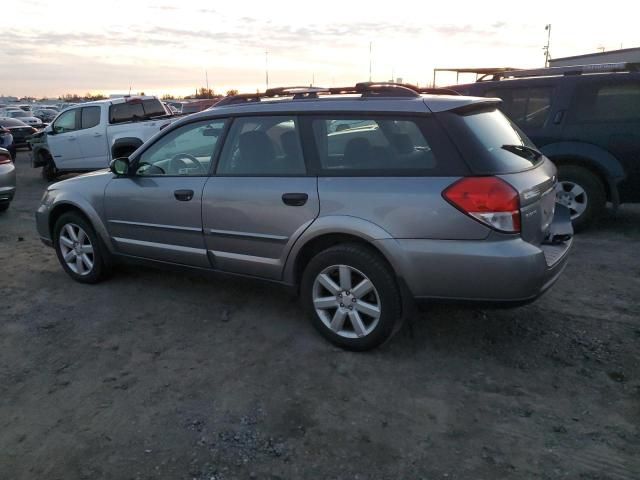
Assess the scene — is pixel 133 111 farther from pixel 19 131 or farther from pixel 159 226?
pixel 19 131

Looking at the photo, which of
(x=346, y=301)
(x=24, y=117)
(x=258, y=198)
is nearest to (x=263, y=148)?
(x=258, y=198)

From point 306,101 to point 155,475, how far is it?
8.34 feet

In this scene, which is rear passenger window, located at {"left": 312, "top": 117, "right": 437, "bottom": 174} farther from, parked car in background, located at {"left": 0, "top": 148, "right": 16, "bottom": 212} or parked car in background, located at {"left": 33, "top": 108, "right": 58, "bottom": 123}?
parked car in background, located at {"left": 33, "top": 108, "right": 58, "bottom": 123}

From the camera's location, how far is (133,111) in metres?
11.7

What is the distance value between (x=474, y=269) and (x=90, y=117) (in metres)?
10.8

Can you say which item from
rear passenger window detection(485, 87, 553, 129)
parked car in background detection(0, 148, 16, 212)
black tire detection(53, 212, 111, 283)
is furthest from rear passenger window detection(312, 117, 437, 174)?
parked car in background detection(0, 148, 16, 212)

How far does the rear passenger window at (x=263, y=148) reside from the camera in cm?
377

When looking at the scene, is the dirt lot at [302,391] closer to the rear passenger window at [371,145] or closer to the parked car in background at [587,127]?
the rear passenger window at [371,145]

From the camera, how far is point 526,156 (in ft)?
12.0

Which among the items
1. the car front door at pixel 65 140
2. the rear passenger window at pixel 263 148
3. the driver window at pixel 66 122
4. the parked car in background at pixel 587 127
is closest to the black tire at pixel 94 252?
the rear passenger window at pixel 263 148

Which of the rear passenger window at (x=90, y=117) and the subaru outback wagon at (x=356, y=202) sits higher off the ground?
the rear passenger window at (x=90, y=117)

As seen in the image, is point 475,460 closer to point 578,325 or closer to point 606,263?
point 578,325

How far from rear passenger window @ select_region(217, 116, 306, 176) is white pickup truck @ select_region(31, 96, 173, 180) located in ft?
24.5

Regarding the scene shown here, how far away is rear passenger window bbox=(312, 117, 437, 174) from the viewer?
3338 mm
